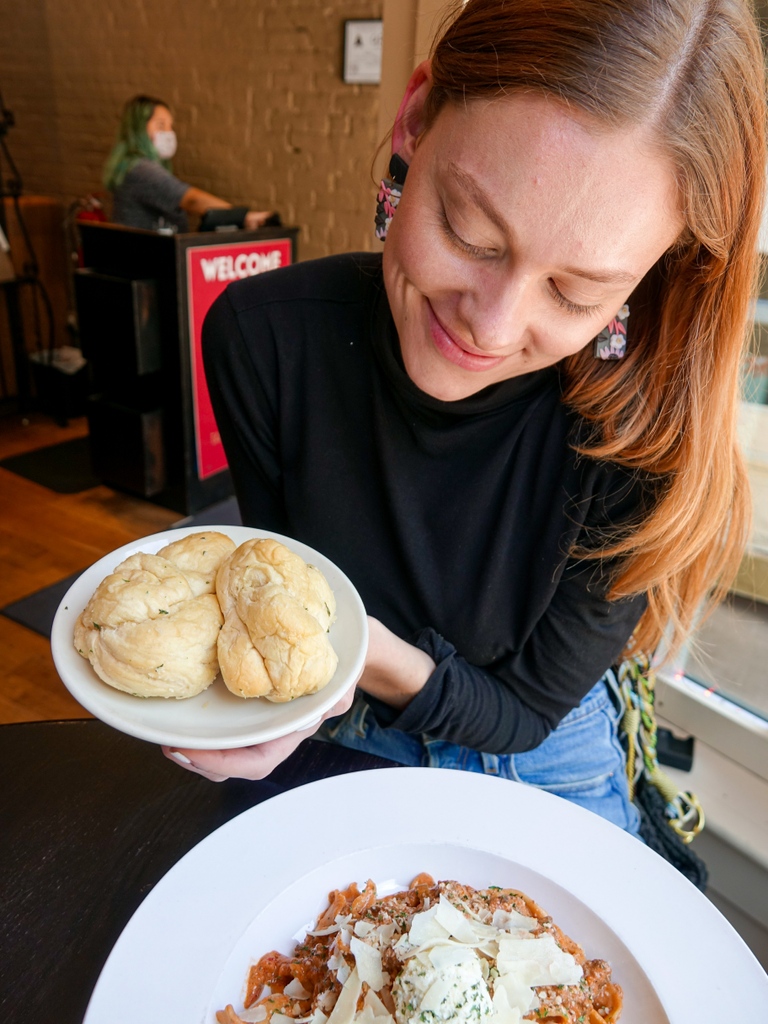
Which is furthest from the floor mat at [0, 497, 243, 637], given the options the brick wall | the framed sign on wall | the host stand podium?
the framed sign on wall

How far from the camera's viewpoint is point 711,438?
984 millimetres

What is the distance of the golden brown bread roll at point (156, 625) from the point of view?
71cm

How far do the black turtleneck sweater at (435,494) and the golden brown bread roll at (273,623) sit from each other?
0.32 m

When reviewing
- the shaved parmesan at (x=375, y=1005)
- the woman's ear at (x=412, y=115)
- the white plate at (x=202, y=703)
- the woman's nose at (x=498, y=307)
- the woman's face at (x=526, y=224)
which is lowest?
the shaved parmesan at (x=375, y=1005)

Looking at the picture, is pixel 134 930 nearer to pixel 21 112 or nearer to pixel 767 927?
pixel 767 927

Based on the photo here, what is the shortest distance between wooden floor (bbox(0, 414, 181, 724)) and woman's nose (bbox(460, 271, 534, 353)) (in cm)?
198

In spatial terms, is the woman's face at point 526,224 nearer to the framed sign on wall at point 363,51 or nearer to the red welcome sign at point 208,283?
the red welcome sign at point 208,283

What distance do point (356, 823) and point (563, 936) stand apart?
0.24 meters

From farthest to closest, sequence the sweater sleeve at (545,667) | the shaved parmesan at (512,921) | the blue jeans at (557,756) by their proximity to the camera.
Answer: the blue jeans at (557,756), the sweater sleeve at (545,667), the shaved parmesan at (512,921)

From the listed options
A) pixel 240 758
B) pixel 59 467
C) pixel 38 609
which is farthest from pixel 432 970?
pixel 59 467

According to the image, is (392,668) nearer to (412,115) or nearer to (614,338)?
(614,338)

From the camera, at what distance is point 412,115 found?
0.95 metres

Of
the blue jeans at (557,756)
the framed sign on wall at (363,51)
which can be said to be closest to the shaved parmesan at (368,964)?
the blue jeans at (557,756)

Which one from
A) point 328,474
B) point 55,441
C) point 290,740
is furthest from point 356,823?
point 55,441
